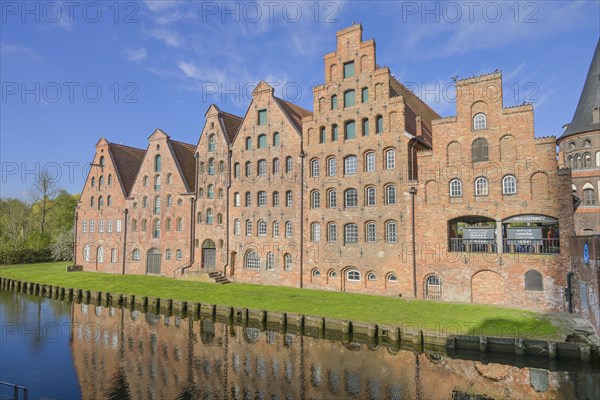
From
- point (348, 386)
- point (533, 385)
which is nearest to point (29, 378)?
point (348, 386)

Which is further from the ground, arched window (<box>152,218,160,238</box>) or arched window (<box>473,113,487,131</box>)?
arched window (<box>473,113,487,131</box>)

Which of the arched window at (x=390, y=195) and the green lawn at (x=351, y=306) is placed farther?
the arched window at (x=390, y=195)

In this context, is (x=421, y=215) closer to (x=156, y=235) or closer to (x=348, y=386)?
(x=348, y=386)

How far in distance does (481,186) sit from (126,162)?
3846 centimetres

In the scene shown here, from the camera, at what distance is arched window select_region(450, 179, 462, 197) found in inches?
971

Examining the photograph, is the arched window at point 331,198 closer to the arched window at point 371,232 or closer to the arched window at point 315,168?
the arched window at point 315,168

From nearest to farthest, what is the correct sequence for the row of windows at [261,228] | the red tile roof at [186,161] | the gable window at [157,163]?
the row of windows at [261,228], the red tile roof at [186,161], the gable window at [157,163]

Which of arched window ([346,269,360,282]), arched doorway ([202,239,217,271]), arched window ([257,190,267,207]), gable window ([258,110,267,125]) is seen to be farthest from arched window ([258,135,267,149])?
arched window ([346,269,360,282])

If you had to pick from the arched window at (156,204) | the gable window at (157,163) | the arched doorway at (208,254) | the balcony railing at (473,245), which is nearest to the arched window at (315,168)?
the balcony railing at (473,245)

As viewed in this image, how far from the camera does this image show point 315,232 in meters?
30.1

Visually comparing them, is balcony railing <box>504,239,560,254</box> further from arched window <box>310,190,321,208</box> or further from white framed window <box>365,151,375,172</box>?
arched window <box>310,190,321,208</box>

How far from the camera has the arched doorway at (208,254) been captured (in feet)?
117

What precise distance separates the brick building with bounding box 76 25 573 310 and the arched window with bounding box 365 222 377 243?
0.11m

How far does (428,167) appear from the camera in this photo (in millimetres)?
25531
